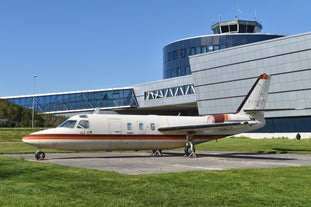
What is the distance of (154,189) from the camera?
11.1 meters

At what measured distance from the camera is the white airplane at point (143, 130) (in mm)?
25297

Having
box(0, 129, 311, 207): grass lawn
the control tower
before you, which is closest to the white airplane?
box(0, 129, 311, 207): grass lawn

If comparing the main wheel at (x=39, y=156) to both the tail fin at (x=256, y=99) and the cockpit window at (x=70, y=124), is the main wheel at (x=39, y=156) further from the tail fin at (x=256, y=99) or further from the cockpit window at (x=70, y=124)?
the tail fin at (x=256, y=99)

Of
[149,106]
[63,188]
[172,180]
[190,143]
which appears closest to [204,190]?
[172,180]

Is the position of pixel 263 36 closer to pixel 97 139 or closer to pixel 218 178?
pixel 97 139

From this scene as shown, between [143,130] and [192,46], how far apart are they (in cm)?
8936

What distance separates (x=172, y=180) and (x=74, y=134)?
1392 cm

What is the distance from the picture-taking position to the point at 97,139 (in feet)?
86.3

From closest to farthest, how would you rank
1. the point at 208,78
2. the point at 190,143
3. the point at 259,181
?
the point at 259,181 < the point at 190,143 < the point at 208,78

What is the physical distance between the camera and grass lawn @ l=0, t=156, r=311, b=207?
9.31m

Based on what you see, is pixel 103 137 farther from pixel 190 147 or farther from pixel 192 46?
pixel 192 46

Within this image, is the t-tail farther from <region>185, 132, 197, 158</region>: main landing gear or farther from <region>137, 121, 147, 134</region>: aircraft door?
<region>137, 121, 147, 134</region>: aircraft door

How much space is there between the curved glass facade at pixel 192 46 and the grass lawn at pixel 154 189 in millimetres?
99641

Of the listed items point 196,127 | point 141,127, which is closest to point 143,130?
point 141,127
